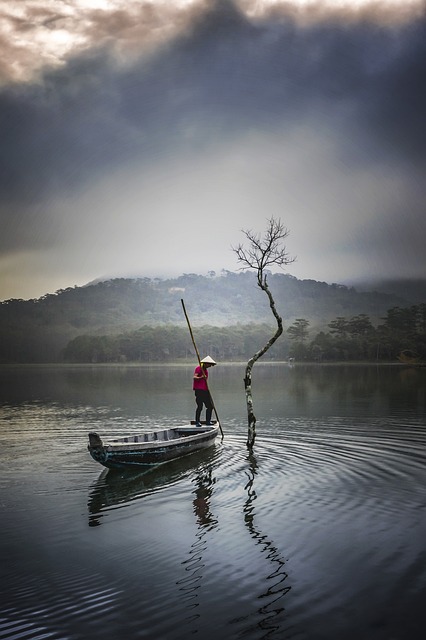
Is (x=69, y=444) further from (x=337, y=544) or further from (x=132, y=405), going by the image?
(x=132, y=405)

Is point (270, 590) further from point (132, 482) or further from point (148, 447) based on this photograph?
point (148, 447)

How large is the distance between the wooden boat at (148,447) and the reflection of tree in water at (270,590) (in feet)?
18.3

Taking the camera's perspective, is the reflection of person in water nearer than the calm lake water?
No

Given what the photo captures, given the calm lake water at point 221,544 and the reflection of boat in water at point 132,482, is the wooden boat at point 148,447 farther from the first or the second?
the calm lake water at point 221,544

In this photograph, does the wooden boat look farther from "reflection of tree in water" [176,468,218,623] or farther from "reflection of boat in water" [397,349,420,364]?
"reflection of boat in water" [397,349,420,364]

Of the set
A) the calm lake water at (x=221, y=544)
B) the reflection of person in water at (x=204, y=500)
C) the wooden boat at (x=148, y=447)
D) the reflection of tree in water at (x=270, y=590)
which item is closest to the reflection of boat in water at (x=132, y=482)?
the calm lake water at (x=221, y=544)

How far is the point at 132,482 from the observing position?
17.2m

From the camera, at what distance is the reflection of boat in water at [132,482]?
48.2ft

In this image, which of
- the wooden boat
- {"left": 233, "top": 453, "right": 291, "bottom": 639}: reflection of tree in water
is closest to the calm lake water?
{"left": 233, "top": 453, "right": 291, "bottom": 639}: reflection of tree in water

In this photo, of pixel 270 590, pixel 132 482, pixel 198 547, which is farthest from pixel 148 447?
pixel 270 590

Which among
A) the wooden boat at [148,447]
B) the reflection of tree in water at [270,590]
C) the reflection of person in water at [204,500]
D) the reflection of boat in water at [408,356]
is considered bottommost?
the reflection of tree in water at [270,590]

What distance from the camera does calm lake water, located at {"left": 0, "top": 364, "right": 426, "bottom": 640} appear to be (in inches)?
325

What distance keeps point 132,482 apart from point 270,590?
8.86 metres

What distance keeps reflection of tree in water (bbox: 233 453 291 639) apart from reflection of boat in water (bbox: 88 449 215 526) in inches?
149
